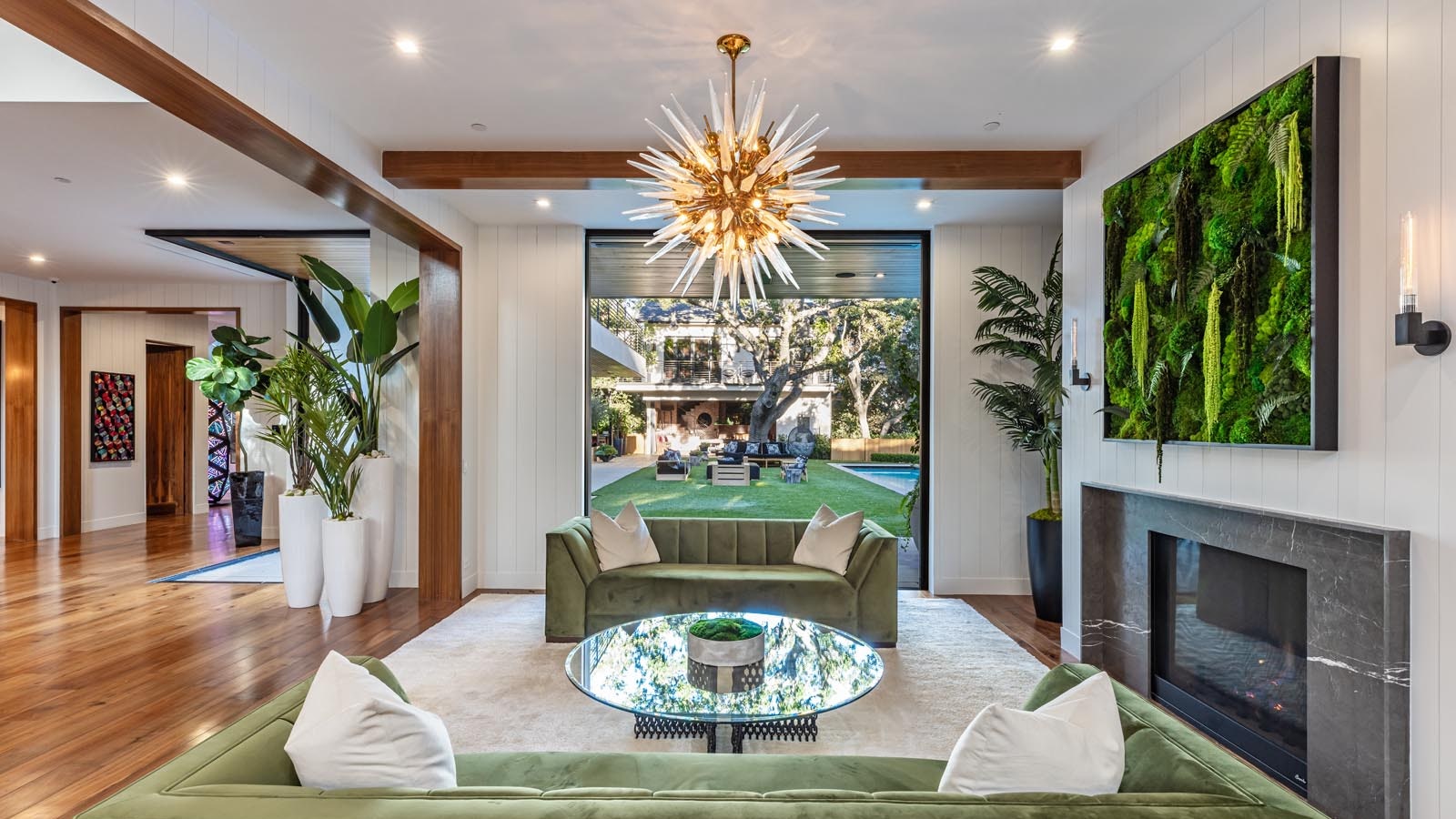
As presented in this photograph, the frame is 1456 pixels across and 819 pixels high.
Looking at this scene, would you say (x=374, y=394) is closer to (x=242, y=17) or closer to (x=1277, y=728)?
(x=242, y=17)

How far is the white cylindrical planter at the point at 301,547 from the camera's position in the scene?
487 centimetres

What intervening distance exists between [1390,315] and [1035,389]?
295 centimetres

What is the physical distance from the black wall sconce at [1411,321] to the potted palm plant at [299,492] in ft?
18.4

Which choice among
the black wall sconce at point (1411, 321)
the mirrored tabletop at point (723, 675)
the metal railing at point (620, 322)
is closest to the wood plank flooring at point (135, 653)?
the mirrored tabletop at point (723, 675)

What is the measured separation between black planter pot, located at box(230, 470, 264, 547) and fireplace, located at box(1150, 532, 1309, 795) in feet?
26.1

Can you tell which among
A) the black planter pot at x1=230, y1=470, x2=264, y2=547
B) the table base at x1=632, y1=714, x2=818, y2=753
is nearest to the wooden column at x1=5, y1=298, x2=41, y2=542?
the black planter pot at x1=230, y1=470, x2=264, y2=547

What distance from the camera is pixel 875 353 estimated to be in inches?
227

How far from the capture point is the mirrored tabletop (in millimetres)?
2273

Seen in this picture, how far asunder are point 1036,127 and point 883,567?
2573mm

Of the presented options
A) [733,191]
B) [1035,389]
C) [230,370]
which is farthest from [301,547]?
[1035,389]

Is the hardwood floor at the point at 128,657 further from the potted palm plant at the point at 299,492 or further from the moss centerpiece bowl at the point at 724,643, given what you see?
the moss centerpiece bowl at the point at 724,643

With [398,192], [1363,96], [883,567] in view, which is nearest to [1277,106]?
[1363,96]

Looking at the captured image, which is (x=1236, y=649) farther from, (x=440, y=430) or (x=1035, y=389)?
(x=440, y=430)

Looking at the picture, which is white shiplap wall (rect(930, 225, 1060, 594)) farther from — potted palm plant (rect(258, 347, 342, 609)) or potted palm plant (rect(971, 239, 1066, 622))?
potted palm plant (rect(258, 347, 342, 609))
